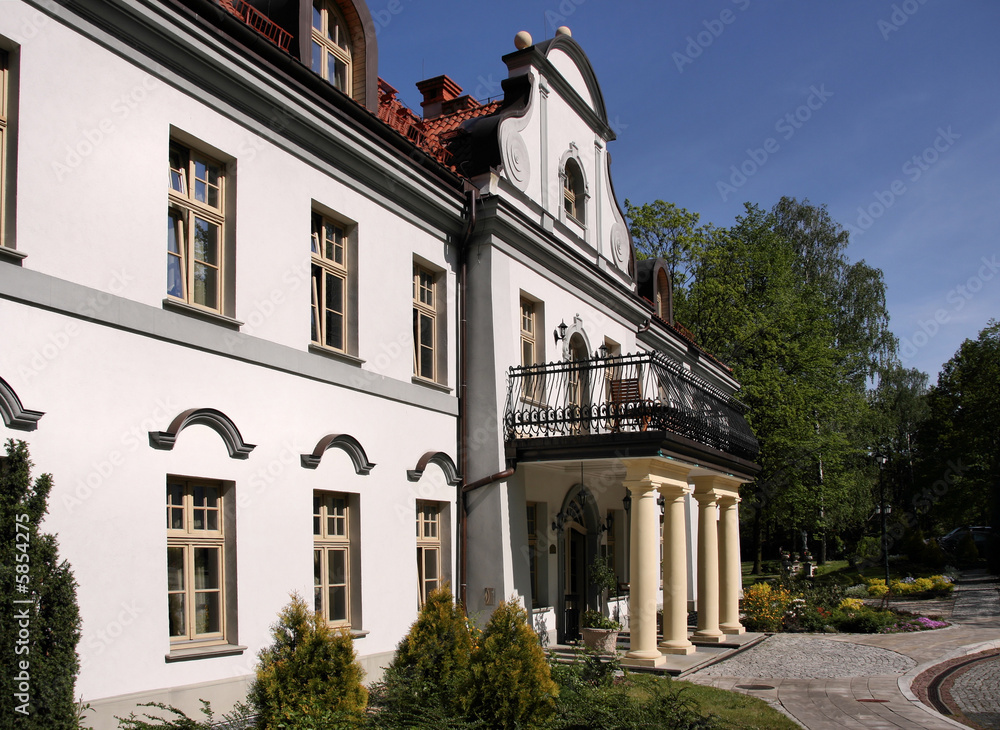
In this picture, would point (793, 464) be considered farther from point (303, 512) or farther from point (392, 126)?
point (303, 512)

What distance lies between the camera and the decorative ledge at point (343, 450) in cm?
1041

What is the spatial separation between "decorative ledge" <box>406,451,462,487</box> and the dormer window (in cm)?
676

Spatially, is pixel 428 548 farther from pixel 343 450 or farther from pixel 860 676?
pixel 860 676

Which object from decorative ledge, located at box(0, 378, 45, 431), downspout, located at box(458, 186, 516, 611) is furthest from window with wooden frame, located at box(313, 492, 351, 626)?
decorative ledge, located at box(0, 378, 45, 431)

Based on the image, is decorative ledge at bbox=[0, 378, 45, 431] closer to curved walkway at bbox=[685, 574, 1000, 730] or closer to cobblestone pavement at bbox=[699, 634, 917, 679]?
curved walkway at bbox=[685, 574, 1000, 730]

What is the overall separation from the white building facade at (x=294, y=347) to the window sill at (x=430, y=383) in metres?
0.15

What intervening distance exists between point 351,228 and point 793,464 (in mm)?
25037

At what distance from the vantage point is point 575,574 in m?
18.1

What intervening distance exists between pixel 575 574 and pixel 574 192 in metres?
7.84

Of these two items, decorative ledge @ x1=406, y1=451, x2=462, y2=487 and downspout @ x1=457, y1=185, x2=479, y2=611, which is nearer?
decorative ledge @ x1=406, y1=451, x2=462, y2=487

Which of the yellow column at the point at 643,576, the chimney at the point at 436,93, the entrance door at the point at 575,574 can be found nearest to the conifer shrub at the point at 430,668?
the yellow column at the point at 643,576

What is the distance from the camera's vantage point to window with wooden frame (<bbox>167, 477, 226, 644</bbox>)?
8648mm

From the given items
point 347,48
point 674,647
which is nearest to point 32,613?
point 347,48

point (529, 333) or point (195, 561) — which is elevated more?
point (529, 333)
